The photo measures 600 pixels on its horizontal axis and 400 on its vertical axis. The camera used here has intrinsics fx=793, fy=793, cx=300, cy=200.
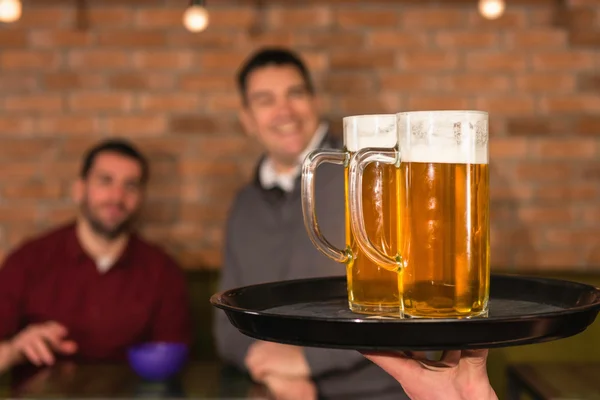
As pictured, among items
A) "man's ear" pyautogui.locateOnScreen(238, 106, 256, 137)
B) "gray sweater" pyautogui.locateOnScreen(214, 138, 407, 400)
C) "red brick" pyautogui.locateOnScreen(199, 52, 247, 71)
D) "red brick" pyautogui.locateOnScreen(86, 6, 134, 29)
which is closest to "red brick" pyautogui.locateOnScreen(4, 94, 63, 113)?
"red brick" pyautogui.locateOnScreen(86, 6, 134, 29)

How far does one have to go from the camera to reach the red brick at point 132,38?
3.22 m

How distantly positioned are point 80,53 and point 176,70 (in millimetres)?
401

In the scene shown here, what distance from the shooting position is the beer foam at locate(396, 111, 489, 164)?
842 millimetres

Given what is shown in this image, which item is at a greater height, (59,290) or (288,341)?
(288,341)

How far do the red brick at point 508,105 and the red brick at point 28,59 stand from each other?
1733 millimetres

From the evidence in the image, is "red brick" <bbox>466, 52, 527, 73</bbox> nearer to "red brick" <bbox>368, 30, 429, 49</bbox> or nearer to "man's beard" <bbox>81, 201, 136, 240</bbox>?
"red brick" <bbox>368, 30, 429, 49</bbox>

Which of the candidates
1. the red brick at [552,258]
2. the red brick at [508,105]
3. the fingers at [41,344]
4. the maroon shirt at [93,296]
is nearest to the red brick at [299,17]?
the red brick at [508,105]

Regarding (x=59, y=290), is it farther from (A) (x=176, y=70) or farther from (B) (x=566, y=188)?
(B) (x=566, y=188)

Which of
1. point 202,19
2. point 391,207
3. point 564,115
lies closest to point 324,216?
point 202,19

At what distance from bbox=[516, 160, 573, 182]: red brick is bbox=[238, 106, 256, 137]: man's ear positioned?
1.09 meters

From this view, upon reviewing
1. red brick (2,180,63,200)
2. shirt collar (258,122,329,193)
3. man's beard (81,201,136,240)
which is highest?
shirt collar (258,122,329,193)

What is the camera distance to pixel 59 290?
9.73 feet

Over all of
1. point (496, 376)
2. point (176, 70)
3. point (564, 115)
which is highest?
point (176, 70)

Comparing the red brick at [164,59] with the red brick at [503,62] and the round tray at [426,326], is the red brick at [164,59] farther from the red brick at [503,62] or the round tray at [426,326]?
the round tray at [426,326]
